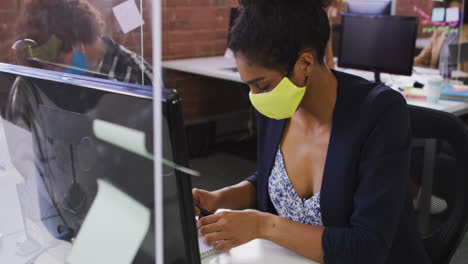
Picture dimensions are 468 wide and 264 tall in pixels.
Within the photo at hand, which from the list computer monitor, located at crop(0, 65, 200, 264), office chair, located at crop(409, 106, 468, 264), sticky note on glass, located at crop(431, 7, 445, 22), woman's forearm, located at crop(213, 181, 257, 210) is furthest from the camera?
sticky note on glass, located at crop(431, 7, 445, 22)

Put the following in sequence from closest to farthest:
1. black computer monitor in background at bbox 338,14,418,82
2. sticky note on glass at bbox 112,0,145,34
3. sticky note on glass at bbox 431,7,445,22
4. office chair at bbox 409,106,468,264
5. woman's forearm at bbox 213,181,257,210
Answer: office chair at bbox 409,106,468,264 < woman's forearm at bbox 213,181,257,210 < sticky note on glass at bbox 112,0,145,34 < black computer monitor in background at bbox 338,14,418,82 < sticky note on glass at bbox 431,7,445,22

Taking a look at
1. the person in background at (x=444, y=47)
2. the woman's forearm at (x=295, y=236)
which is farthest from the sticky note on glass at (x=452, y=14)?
the woman's forearm at (x=295, y=236)

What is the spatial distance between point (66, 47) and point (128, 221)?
86cm

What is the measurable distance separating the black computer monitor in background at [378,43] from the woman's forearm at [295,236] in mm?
1975

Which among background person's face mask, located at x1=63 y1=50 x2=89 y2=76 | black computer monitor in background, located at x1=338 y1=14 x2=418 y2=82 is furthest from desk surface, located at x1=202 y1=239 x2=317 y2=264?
black computer monitor in background, located at x1=338 y1=14 x2=418 y2=82

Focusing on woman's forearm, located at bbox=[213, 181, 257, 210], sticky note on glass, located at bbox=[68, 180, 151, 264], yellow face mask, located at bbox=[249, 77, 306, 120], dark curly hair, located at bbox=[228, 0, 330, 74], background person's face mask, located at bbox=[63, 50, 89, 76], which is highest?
dark curly hair, located at bbox=[228, 0, 330, 74]

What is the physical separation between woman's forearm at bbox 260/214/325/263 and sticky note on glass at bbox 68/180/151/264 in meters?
0.34

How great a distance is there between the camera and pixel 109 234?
22.5 inches

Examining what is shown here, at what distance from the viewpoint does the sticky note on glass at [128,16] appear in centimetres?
124

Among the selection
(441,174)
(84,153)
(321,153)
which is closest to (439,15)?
(441,174)

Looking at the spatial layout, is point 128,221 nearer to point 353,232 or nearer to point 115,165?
point 115,165

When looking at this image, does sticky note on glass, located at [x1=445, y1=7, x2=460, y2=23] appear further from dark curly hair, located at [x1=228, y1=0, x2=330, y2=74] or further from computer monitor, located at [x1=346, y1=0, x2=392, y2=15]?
dark curly hair, located at [x1=228, y1=0, x2=330, y2=74]

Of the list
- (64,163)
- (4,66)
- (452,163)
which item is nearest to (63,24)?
(4,66)

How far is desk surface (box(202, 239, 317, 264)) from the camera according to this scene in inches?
32.4
